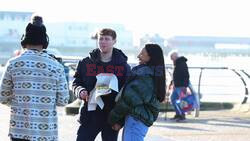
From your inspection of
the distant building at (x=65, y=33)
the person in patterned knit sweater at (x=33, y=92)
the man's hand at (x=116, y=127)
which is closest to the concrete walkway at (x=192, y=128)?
the man's hand at (x=116, y=127)

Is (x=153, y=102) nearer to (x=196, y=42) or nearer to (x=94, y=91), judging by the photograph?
(x=94, y=91)

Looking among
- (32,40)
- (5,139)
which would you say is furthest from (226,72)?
(32,40)

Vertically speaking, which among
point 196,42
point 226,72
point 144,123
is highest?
point 144,123

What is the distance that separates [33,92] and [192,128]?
23.3 feet

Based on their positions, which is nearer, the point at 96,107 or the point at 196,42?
the point at 96,107

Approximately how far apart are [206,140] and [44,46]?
5551 millimetres

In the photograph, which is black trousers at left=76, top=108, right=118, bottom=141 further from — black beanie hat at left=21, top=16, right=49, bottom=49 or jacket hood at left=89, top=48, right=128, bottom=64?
black beanie hat at left=21, top=16, right=49, bottom=49

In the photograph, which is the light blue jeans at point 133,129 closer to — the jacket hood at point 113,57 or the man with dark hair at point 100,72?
the man with dark hair at point 100,72

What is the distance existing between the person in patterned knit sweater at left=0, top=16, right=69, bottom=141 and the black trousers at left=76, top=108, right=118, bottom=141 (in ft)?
3.10

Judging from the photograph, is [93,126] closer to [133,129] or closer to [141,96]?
[133,129]

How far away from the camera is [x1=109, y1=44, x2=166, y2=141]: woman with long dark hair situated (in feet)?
18.2

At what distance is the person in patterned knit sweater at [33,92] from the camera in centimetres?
475

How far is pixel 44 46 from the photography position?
16.0ft

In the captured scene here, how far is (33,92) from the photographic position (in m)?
4.75
